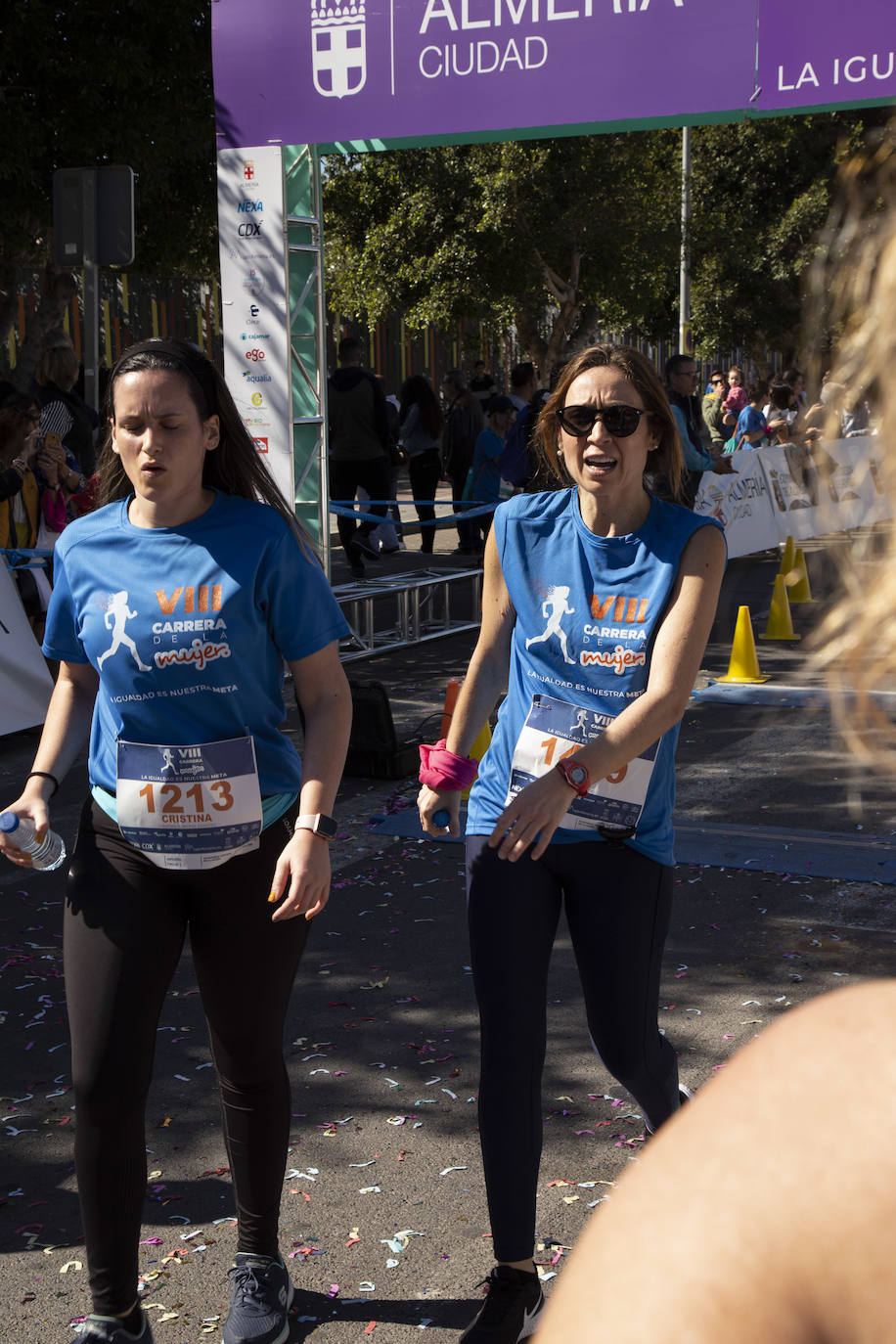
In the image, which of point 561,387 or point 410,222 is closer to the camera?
point 561,387

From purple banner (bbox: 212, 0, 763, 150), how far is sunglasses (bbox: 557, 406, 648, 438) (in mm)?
5832

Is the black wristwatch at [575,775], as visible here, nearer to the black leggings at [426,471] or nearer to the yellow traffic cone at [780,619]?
the yellow traffic cone at [780,619]

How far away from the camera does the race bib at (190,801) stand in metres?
2.89

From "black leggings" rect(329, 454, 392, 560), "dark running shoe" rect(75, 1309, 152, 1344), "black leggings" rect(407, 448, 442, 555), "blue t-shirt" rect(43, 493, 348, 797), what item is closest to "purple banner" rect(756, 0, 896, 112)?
"blue t-shirt" rect(43, 493, 348, 797)

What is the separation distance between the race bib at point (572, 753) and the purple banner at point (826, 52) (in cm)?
614

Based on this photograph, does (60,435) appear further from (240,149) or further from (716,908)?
(716,908)

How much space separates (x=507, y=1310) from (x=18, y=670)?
245 inches

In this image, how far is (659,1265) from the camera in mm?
705

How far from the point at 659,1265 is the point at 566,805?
2209 mm

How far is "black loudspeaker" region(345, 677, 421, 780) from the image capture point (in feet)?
25.7

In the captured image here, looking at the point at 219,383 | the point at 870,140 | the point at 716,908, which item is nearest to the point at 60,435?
the point at 716,908

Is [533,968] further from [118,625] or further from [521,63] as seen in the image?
[521,63]

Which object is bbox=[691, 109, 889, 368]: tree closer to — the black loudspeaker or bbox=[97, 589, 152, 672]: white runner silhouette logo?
the black loudspeaker

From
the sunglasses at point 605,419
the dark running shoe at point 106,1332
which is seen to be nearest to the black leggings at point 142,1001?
the dark running shoe at point 106,1332
